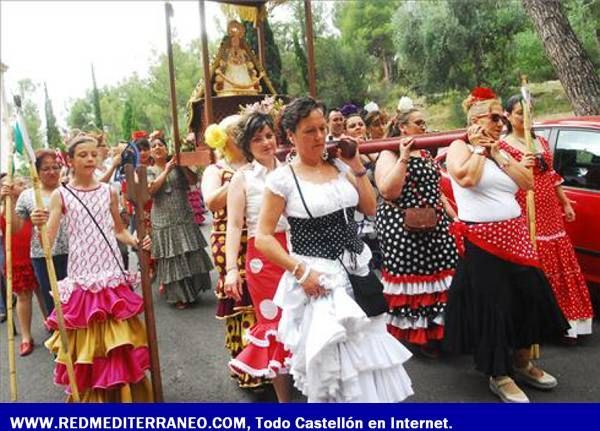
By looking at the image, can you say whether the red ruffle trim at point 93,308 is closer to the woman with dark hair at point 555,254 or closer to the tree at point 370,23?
Result: the woman with dark hair at point 555,254

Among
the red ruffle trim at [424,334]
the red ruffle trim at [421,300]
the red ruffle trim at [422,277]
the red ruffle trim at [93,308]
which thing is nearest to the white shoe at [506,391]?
the red ruffle trim at [424,334]

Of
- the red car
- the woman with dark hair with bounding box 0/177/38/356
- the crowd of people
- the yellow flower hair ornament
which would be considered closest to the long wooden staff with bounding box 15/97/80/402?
the crowd of people

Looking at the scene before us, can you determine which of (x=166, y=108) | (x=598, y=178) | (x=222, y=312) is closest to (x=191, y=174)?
(x=222, y=312)

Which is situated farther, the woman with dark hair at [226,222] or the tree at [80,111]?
the tree at [80,111]

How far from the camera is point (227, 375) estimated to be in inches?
164

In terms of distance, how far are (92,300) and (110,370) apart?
0.43m

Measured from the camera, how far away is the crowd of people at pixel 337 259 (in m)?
2.50

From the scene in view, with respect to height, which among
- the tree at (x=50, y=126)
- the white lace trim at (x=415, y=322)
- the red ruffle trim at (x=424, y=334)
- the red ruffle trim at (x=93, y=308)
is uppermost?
the tree at (x=50, y=126)

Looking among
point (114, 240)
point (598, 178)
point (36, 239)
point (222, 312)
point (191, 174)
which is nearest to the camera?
point (114, 240)

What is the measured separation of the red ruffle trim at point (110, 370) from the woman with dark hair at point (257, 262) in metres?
0.65

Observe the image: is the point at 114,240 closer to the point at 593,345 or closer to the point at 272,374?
the point at 272,374

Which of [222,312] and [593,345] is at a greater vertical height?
[222,312]
